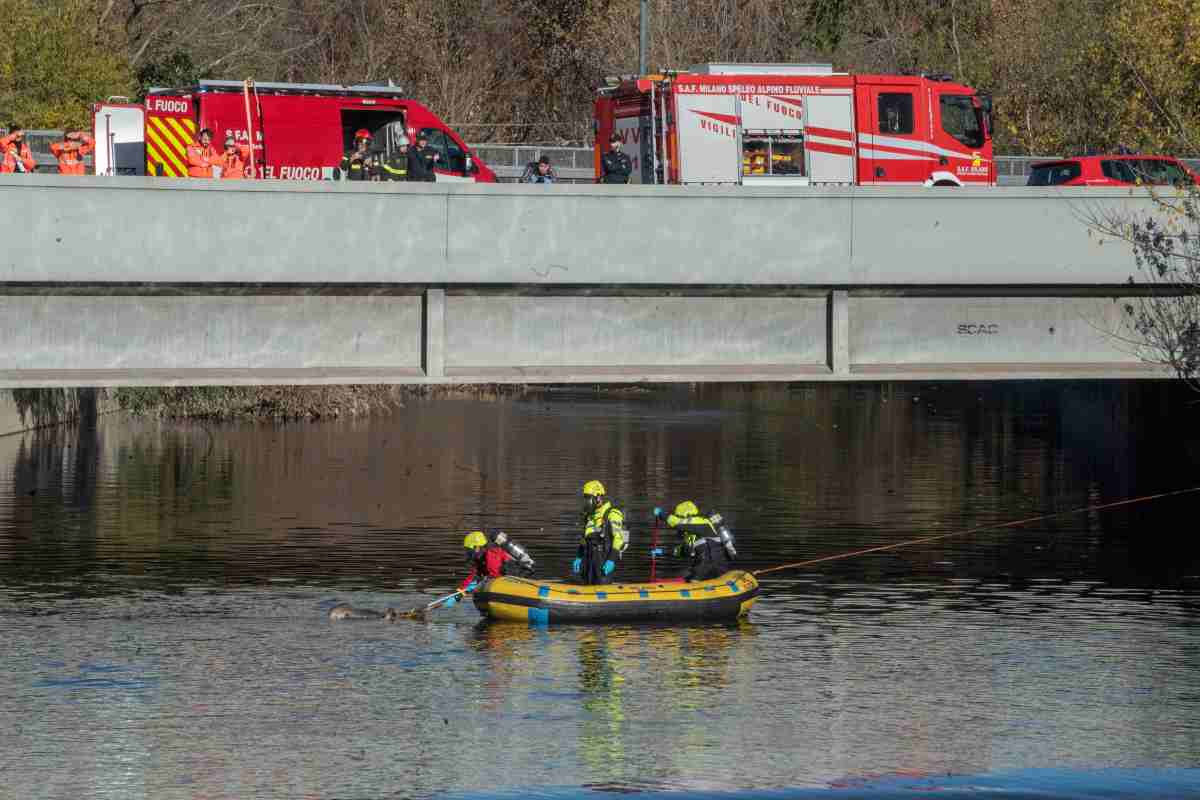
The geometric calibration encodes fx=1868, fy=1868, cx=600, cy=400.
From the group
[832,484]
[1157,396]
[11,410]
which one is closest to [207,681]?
[832,484]

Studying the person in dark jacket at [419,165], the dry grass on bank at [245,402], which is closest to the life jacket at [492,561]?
the person in dark jacket at [419,165]

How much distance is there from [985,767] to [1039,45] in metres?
44.4

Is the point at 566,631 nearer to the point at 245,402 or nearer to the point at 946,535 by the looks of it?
the point at 946,535

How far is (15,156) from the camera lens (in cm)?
3027

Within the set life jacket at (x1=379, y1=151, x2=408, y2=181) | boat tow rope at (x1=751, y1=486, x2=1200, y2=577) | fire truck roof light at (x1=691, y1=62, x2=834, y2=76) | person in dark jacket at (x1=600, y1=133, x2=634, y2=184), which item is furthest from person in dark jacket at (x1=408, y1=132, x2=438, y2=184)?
boat tow rope at (x1=751, y1=486, x2=1200, y2=577)

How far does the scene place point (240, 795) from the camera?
21469 millimetres

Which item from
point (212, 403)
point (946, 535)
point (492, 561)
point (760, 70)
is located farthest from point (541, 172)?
point (212, 403)

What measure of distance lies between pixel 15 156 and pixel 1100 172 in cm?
2179

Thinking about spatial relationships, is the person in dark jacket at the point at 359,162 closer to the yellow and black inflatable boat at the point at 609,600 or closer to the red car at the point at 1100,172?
the yellow and black inflatable boat at the point at 609,600

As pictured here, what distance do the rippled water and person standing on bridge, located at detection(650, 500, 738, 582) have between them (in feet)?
4.56

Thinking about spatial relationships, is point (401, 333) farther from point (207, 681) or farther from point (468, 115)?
point (468, 115)

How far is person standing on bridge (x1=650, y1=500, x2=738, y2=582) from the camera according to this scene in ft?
95.7

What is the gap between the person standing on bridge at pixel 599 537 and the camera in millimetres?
28906

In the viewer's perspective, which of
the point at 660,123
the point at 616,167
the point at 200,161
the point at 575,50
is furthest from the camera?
the point at 575,50
